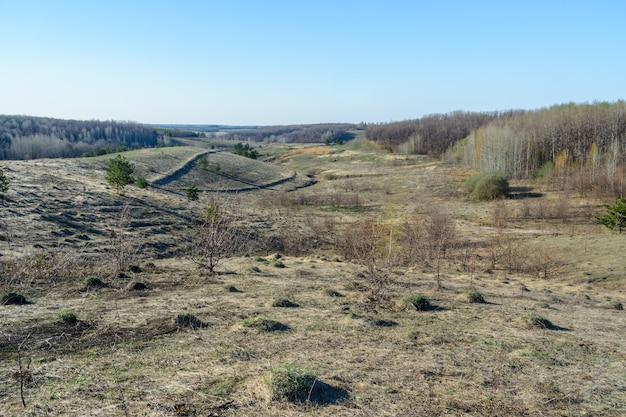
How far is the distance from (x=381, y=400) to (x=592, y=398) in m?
4.03

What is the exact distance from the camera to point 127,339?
32.7ft

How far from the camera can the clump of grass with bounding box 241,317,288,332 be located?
1111 cm

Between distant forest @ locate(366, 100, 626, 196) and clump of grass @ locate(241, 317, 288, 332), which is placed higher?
distant forest @ locate(366, 100, 626, 196)

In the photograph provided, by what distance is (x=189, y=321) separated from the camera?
445 inches

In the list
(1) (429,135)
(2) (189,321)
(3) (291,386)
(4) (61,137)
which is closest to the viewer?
(3) (291,386)

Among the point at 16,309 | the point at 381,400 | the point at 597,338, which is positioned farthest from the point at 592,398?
the point at 16,309

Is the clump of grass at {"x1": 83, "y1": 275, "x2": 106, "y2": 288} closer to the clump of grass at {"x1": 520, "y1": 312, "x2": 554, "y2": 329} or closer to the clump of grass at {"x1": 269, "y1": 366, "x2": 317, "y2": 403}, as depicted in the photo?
the clump of grass at {"x1": 269, "y1": 366, "x2": 317, "y2": 403}

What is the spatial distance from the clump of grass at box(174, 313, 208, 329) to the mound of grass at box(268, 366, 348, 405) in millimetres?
4052

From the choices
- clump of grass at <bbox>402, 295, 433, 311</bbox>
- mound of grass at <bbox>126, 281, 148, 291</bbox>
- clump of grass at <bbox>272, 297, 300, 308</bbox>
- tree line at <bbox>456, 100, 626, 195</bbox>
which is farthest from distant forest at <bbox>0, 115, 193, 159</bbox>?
clump of grass at <bbox>402, 295, 433, 311</bbox>

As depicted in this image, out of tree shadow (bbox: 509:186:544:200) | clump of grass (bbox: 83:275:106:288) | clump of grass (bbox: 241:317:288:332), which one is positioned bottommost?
tree shadow (bbox: 509:186:544:200)

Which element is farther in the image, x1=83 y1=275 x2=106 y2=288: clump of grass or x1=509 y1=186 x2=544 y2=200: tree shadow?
x1=509 y1=186 x2=544 y2=200: tree shadow

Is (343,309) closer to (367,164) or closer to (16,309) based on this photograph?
(16,309)

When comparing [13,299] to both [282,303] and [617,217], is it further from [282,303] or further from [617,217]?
[617,217]

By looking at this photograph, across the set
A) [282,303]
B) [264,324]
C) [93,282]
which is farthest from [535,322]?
[93,282]
